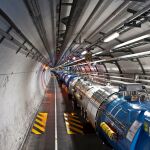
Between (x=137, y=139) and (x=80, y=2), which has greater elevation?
(x=80, y=2)

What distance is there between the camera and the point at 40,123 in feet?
28.7

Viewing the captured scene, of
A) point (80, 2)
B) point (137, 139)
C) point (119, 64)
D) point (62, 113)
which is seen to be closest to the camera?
point (80, 2)

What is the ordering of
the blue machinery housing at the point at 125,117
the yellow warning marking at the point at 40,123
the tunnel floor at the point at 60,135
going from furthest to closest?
the yellow warning marking at the point at 40,123
the tunnel floor at the point at 60,135
the blue machinery housing at the point at 125,117

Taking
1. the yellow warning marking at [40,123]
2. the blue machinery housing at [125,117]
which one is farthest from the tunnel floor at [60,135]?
the blue machinery housing at [125,117]

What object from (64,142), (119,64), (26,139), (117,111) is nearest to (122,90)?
(117,111)

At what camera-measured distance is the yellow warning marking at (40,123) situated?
7764mm

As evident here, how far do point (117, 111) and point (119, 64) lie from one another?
8565mm

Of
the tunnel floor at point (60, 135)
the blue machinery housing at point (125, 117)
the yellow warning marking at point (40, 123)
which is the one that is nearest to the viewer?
the blue machinery housing at point (125, 117)

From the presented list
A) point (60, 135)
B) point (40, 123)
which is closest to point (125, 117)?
point (60, 135)

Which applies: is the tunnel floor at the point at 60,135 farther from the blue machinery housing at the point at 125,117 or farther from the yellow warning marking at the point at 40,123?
the blue machinery housing at the point at 125,117

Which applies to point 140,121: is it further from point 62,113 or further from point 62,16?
point 62,113

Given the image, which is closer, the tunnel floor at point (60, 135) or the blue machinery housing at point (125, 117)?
the blue machinery housing at point (125, 117)

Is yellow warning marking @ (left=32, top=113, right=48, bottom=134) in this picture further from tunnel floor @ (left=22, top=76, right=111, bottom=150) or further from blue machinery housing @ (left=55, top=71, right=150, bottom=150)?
blue machinery housing @ (left=55, top=71, right=150, bottom=150)

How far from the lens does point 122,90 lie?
5.01 meters
